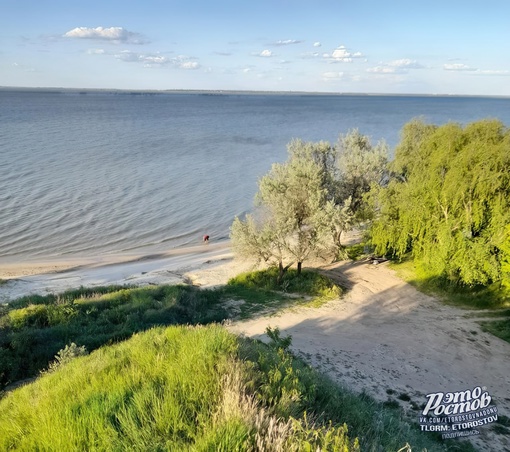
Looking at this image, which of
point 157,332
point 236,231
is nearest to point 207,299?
point 236,231

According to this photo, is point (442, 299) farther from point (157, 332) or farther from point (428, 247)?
point (157, 332)

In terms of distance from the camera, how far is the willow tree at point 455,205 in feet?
62.3

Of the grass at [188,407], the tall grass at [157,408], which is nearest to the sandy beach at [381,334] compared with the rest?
the grass at [188,407]

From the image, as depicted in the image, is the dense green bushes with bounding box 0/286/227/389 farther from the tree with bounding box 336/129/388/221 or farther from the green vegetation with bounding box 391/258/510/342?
the green vegetation with bounding box 391/258/510/342

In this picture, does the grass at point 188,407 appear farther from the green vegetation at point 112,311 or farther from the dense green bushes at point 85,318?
the green vegetation at point 112,311

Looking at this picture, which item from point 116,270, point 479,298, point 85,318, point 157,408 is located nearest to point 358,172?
point 479,298

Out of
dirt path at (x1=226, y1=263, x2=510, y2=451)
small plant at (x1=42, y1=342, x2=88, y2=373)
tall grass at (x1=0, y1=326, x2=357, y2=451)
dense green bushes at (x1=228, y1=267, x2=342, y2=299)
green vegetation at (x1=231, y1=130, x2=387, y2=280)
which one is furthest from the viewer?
green vegetation at (x1=231, y1=130, x2=387, y2=280)

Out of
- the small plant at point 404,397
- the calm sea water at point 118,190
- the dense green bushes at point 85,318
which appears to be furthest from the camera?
the calm sea water at point 118,190

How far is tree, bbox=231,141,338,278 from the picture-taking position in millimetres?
21781

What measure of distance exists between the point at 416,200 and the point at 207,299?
39.9 ft

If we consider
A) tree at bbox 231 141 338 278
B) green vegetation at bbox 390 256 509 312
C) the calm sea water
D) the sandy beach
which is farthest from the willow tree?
the calm sea water

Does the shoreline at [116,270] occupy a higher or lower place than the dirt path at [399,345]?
lower

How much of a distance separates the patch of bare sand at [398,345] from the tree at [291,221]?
3.56m

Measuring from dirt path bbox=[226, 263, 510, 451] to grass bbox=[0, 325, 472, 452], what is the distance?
5894mm
